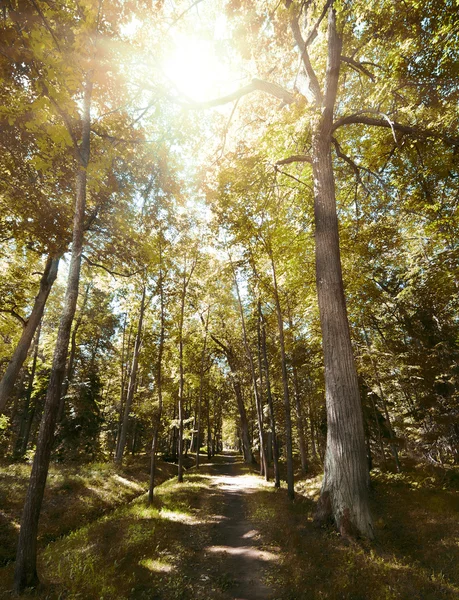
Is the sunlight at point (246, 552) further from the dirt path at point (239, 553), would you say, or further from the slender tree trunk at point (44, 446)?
the slender tree trunk at point (44, 446)

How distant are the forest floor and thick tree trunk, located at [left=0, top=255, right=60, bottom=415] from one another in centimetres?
561

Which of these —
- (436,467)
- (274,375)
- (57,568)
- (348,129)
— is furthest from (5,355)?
(436,467)

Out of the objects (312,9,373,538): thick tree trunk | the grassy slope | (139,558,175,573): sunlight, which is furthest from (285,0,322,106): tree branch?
the grassy slope

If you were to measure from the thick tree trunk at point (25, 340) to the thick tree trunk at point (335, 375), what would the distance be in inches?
374

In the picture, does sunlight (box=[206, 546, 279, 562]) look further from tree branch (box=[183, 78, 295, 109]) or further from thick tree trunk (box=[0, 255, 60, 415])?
tree branch (box=[183, 78, 295, 109])

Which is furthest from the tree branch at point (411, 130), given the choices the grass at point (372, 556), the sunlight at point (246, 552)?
the sunlight at point (246, 552)

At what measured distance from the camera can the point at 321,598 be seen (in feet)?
13.1

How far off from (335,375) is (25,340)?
36.6ft

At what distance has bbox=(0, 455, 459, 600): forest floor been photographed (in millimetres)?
4309

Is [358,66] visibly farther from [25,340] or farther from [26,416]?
[26,416]

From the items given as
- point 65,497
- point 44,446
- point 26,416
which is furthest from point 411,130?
point 26,416

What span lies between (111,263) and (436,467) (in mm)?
17439

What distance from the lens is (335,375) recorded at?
19.6 feet

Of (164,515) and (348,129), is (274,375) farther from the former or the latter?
(348,129)
